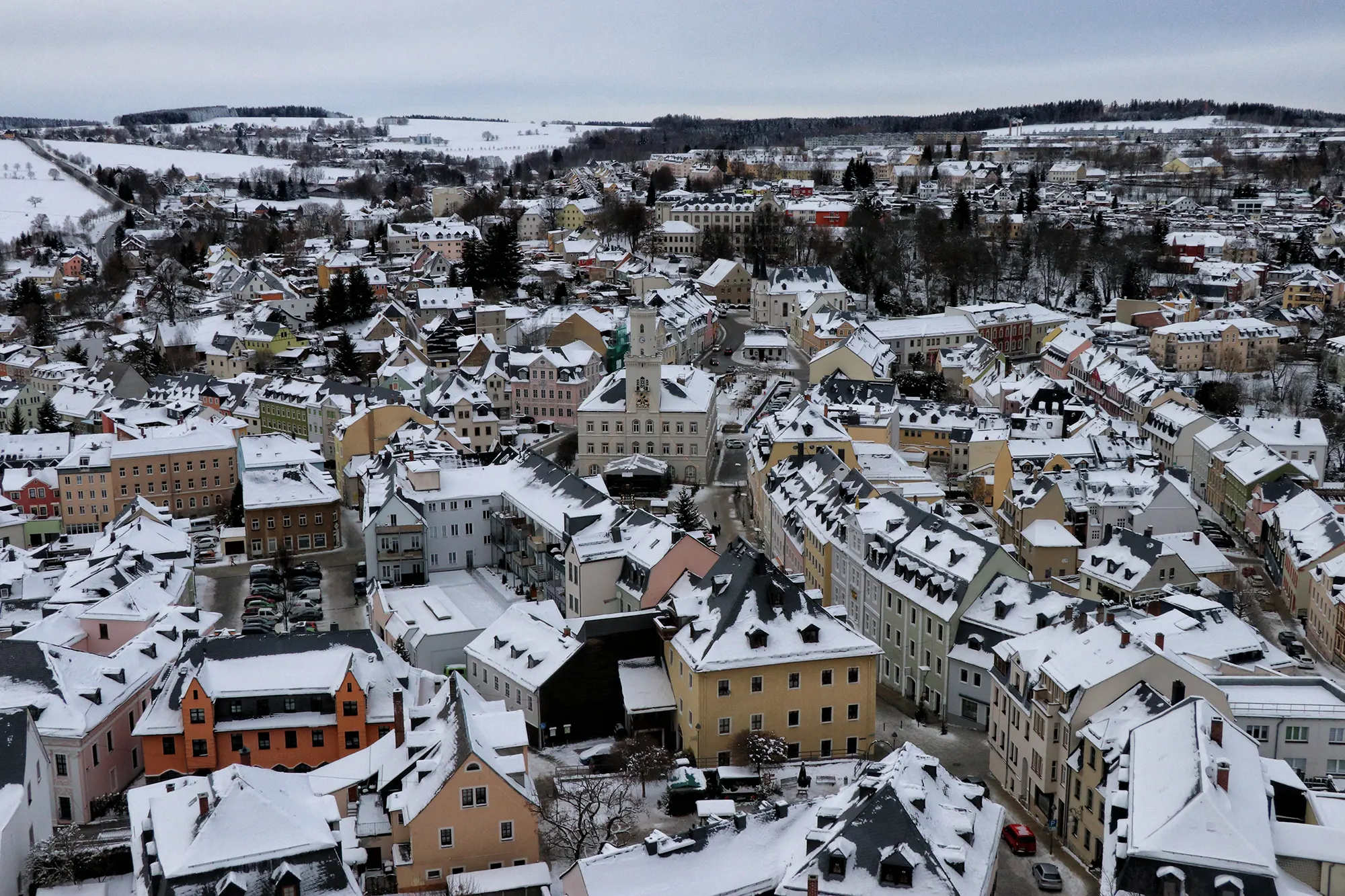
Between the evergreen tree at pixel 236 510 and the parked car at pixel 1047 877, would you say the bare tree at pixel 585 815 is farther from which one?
the evergreen tree at pixel 236 510

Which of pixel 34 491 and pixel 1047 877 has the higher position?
pixel 34 491

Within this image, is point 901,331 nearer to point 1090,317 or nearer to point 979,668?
point 1090,317

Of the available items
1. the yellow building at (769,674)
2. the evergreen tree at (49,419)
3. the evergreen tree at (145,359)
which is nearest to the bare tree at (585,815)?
the yellow building at (769,674)

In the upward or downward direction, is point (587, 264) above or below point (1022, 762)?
above

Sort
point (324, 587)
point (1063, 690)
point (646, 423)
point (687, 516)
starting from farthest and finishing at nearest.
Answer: point (646, 423), point (687, 516), point (324, 587), point (1063, 690)

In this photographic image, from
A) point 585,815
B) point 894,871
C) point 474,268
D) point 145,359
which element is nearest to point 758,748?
point 585,815


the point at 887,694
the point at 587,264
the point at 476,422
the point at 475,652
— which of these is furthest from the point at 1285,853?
the point at 587,264

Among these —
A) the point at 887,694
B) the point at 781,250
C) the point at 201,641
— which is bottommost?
the point at 887,694

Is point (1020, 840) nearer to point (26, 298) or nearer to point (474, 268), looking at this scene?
point (474, 268)
